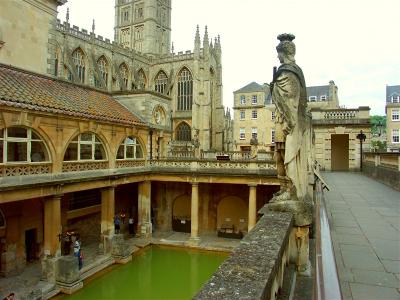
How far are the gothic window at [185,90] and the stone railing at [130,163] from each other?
Result: 26.7m

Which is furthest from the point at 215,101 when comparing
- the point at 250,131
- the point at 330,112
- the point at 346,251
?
the point at 346,251

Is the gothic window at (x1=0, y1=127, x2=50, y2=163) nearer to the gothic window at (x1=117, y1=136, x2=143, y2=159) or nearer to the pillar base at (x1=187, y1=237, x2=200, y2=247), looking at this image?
the gothic window at (x1=117, y1=136, x2=143, y2=159)

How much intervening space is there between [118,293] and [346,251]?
1223 cm

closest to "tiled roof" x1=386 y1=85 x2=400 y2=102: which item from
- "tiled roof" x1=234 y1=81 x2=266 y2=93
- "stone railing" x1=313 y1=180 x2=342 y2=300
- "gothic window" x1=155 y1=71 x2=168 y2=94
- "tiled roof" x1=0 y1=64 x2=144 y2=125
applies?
"tiled roof" x1=234 y1=81 x2=266 y2=93

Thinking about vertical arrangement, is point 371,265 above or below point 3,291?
above

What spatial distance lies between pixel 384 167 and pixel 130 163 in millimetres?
13886

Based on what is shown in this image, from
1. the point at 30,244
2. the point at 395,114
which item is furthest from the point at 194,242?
the point at 395,114

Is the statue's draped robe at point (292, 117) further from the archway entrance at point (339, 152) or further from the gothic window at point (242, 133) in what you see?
the gothic window at point (242, 133)

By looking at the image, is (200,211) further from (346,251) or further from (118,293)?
(346,251)

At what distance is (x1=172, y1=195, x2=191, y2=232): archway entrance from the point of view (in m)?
25.2

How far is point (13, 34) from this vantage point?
1638 cm

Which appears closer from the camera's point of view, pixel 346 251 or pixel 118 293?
pixel 346 251

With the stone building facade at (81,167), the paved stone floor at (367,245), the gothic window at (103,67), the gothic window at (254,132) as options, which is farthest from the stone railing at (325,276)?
the gothic window at (254,132)

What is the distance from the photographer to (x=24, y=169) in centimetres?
1289
